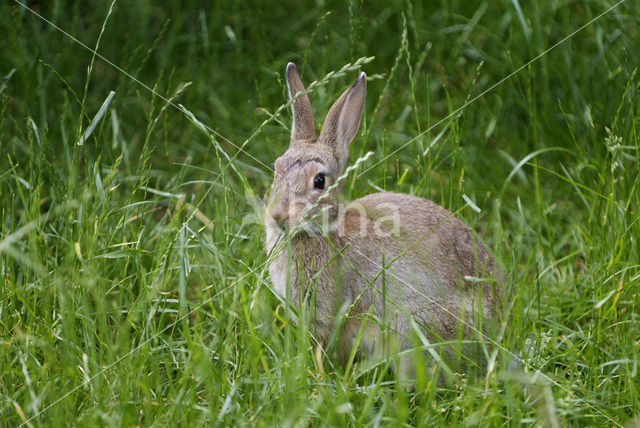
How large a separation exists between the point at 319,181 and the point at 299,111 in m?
0.43

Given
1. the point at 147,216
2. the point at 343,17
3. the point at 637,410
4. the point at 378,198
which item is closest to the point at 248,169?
the point at 147,216

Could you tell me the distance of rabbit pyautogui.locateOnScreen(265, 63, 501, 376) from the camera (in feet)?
11.6

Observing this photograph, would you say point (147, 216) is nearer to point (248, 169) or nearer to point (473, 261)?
point (248, 169)

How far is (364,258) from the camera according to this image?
371 cm

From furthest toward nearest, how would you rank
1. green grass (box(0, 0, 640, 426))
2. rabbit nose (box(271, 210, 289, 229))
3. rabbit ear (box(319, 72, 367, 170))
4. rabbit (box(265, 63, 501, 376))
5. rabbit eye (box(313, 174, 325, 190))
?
1. rabbit ear (box(319, 72, 367, 170))
2. rabbit eye (box(313, 174, 325, 190))
3. rabbit (box(265, 63, 501, 376))
4. rabbit nose (box(271, 210, 289, 229))
5. green grass (box(0, 0, 640, 426))

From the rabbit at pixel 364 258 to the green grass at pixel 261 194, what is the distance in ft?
0.55

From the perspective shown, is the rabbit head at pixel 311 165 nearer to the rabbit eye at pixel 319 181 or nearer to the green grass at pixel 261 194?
the rabbit eye at pixel 319 181

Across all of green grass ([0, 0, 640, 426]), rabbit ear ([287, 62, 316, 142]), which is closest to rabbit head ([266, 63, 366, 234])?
rabbit ear ([287, 62, 316, 142])

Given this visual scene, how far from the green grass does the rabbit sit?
169 mm

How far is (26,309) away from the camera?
328cm

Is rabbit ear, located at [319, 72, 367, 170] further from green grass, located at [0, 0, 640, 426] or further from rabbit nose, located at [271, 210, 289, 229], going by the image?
rabbit nose, located at [271, 210, 289, 229]

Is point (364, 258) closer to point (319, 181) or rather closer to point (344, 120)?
point (319, 181)

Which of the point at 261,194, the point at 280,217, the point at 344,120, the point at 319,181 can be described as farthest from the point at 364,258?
the point at 261,194

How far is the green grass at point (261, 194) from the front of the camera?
2826 mm
